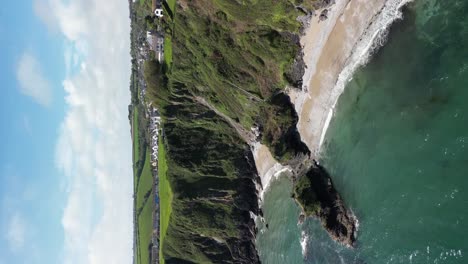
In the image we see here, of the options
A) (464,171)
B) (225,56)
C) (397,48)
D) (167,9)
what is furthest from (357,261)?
(167,9)

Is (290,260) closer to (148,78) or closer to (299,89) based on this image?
(299,89)

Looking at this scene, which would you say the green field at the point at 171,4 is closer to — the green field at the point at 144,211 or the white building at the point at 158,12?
the white building at the point at 158,12

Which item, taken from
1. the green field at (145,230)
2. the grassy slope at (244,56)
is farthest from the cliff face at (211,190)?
the green field at (145,230)

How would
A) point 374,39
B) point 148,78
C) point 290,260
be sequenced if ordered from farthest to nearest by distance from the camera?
point 148,78 < point 290,260 < point 374,39

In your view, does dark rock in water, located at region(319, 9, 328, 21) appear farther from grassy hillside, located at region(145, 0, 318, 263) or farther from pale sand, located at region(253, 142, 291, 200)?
pale sand, located at region(253, 142, 291, 200)

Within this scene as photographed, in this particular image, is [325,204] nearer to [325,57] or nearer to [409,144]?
[409,144]

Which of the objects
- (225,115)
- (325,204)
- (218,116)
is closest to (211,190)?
(218,116)

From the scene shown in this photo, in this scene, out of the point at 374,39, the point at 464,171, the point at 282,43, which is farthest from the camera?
the point at 282,43
